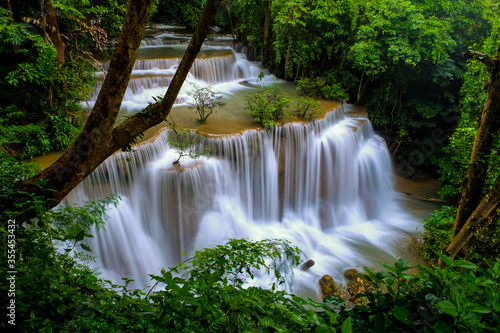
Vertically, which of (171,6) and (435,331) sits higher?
(171,6)

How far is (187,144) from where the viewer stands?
694 cm

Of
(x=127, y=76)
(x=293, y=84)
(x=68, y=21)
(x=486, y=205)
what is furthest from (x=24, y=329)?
(x=293, y=84)

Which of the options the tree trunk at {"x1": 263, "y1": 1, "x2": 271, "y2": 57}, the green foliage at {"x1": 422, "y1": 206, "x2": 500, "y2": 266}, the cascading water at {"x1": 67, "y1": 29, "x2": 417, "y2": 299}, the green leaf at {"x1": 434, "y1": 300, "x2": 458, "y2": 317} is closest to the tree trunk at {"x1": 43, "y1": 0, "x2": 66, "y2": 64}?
the cascading water at {"x1": 67, "y1": 29, "x2": 417, "y2": 299}

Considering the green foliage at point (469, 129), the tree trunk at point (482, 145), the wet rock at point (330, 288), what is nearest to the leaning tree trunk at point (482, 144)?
the tree trunk at point (482, 145)

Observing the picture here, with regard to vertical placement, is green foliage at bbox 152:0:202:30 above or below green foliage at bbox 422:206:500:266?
above

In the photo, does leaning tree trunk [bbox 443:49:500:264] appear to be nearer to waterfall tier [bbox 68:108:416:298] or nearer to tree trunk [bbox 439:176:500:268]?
tree trunk [bbox 439:176:500:268]

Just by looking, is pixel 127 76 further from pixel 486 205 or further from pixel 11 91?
pixel 11 91

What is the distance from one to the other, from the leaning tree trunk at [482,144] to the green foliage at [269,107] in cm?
512

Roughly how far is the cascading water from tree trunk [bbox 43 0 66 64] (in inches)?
105

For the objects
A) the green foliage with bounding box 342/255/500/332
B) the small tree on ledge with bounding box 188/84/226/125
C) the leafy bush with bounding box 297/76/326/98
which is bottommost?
the green foliage with bounding box 342/255/500/332

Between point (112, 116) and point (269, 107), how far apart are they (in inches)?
252

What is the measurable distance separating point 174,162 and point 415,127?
31.0ft

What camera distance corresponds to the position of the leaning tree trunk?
3182 millimetres

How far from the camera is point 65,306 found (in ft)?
5.40
